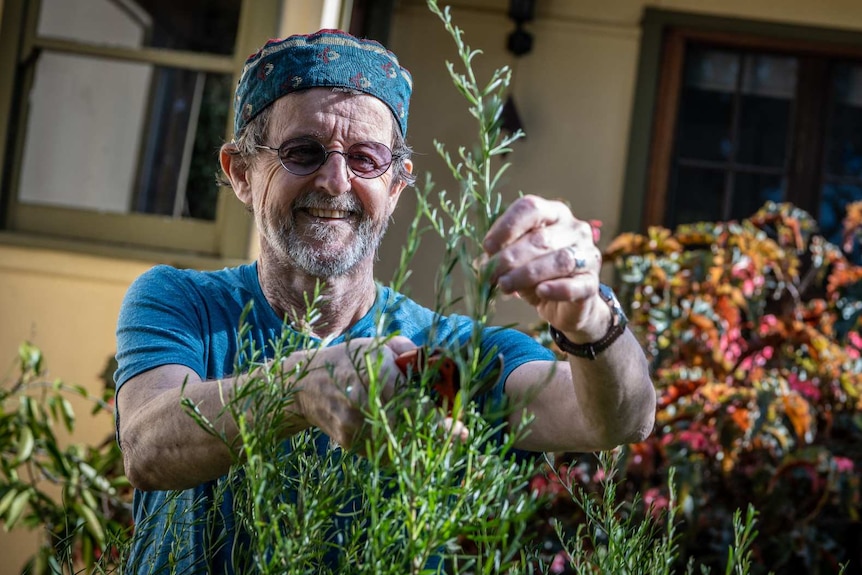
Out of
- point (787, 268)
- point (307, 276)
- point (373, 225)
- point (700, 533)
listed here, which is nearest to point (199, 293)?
point (307, 276)

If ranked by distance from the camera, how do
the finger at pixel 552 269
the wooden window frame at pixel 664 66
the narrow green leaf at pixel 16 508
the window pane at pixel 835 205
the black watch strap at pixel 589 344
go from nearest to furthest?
1. the finger at pixel 552 269
2. the black watch strap at pixel 589 344
3. the narrow green leaf at pixel 16 508
4. the wooden window frame at pixel 664 66
5. the window pane at pixel 835 205

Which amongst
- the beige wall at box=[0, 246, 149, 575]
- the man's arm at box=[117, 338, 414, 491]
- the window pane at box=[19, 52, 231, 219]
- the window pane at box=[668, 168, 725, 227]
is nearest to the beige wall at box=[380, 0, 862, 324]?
the window pane at box=[668, 168, 725, 227]

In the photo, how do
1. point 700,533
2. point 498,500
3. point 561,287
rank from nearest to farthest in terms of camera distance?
point 498,500 → point 561,287 → point 700,533

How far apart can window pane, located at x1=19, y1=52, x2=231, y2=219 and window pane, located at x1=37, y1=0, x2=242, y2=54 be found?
0.19 meters

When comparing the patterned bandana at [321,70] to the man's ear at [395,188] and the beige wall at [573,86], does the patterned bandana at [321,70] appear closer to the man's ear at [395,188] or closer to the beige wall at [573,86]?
the man's ear at [395,188]

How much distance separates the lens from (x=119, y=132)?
5133mm

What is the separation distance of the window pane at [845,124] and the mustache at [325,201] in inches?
192

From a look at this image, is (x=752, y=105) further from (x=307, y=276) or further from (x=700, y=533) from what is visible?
(x=307, y=276)

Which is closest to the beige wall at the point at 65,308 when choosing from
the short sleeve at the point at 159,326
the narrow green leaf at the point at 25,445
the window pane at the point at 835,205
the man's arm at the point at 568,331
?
the narrow green leaf at the point at 25,445

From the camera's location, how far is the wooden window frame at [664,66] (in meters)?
6.08

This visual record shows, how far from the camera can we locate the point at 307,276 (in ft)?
6.76

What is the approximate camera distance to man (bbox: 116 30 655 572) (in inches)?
54.8

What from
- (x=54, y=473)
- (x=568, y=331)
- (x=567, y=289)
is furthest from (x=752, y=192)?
(x=567, y=289)

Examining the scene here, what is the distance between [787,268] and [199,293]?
3.20 meters
